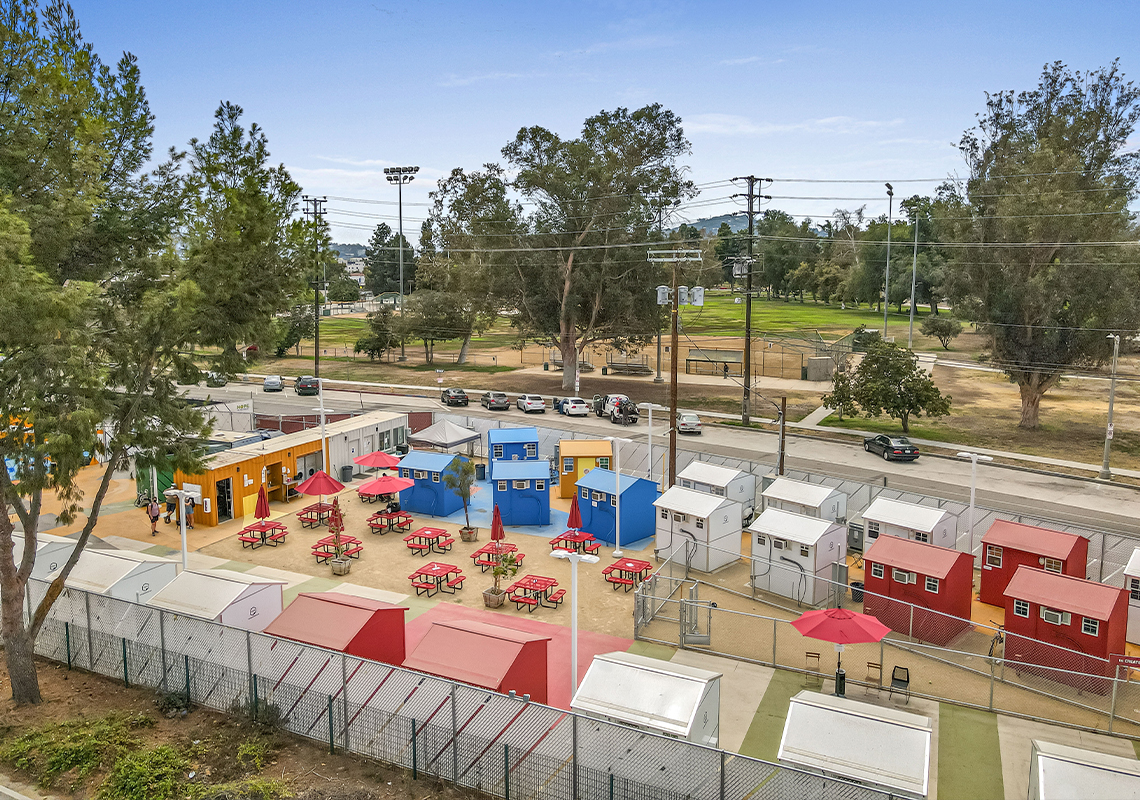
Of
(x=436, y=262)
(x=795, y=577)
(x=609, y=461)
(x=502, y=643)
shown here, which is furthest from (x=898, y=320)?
(x=502, y=643)

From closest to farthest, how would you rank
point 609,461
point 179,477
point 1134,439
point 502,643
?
1. point 502,643
2. point 179,477
3. point 609,461
4. point 1134,439

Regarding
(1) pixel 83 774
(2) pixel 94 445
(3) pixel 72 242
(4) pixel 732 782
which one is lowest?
(1) pixel 83 774

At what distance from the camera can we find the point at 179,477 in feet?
100

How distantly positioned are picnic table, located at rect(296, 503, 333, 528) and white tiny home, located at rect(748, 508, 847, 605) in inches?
615

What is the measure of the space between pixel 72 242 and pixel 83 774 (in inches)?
423

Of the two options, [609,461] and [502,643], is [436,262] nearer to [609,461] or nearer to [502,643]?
[609,461]

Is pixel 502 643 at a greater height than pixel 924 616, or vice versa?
pixel 502 643

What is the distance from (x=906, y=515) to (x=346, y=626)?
663 inches

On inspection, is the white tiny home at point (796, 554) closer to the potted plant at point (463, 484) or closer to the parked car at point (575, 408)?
the potted plant at point (463, 484)

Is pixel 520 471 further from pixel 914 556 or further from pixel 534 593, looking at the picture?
pixel 914 556

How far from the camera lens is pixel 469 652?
1588cm

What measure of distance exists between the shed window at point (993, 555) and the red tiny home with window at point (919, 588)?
60.4 inches

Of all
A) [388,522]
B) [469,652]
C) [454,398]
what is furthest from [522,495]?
[454,398]

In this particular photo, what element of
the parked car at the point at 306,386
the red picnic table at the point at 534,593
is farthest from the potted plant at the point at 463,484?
the parked car at the point at 306,386
